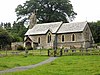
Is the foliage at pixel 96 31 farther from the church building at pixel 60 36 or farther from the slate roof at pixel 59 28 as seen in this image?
the slate roof at pixel 59 28

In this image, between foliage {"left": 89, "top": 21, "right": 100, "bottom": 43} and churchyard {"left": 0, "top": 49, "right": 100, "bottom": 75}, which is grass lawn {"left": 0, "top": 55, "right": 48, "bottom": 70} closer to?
churchyard {"left": 0, "top": 49, "right": 100, "bottom": 75}

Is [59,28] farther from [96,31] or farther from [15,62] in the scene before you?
[15,62]

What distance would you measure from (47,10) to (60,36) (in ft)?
91.0

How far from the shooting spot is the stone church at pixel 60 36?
7681 centimetres

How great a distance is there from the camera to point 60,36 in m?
80.1

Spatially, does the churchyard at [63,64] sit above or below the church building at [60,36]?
below

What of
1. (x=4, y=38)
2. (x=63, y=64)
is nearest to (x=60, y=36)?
(x=4, y=38)

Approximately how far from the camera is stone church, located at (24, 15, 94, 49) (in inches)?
3024

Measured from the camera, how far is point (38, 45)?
83.9m

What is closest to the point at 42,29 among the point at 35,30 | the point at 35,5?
the point at 35,30

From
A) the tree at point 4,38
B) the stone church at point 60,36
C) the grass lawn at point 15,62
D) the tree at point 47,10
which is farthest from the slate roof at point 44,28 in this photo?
the grass lawn at point 15,62

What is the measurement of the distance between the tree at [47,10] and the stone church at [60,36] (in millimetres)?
17140

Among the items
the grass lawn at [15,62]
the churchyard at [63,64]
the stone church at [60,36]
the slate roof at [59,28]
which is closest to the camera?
the churchyard at [63,64]

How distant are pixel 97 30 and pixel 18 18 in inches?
1207
